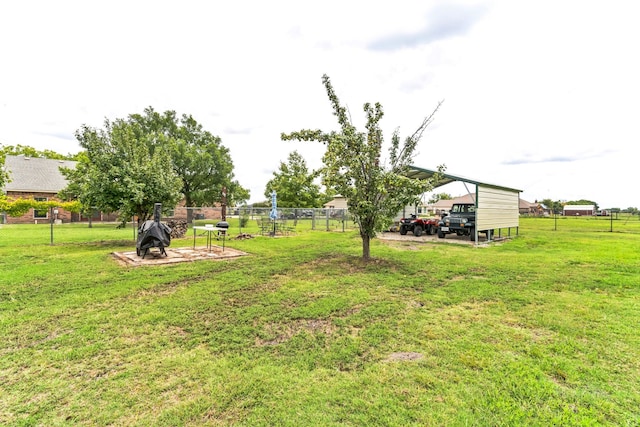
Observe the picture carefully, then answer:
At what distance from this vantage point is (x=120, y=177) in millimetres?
10664

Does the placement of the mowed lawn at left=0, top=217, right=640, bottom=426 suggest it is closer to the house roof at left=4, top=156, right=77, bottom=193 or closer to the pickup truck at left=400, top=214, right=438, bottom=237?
the pickup truck at left=400, top=214, right=438, bottom=237

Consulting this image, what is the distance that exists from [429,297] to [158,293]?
4.88 metres

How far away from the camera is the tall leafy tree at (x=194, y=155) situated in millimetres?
25156

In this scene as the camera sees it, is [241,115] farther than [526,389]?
Yes

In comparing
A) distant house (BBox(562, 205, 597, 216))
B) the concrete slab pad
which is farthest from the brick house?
distant house (BBox(562, 205, 597, 216))

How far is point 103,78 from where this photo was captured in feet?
37.1

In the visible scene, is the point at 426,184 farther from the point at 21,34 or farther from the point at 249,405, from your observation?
the point at 21,34

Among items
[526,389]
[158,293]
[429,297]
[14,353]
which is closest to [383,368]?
[526,389]

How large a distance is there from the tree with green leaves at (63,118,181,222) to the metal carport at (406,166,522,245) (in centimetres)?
1029

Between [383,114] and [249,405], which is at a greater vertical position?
[383,114]

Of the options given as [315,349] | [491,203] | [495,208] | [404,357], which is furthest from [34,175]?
[495,208]

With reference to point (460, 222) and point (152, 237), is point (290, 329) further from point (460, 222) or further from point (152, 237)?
point (460, 222)

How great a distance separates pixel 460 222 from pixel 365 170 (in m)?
9.17

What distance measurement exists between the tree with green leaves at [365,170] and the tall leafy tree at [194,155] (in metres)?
19.0
